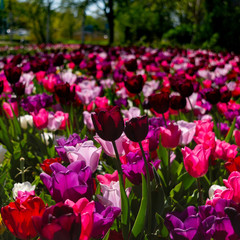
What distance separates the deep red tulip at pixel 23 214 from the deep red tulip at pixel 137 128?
409 mm

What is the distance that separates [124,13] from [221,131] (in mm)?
25522

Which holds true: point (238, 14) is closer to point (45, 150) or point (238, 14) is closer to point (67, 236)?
point (45, 150)

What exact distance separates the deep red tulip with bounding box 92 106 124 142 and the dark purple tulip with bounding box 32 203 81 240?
1.35 feet

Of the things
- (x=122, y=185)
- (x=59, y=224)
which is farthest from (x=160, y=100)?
(x=59, y=224)

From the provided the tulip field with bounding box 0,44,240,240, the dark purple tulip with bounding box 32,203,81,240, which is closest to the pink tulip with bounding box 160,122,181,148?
the tulip field with bounding box 0,44,240,240

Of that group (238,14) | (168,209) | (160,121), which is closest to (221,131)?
(160,121)

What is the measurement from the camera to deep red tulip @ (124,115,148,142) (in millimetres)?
1197

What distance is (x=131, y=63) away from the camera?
3.64 m

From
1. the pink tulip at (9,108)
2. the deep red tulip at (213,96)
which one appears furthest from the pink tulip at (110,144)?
the pink tulip at (9,108)

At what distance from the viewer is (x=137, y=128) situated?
3.95 feet

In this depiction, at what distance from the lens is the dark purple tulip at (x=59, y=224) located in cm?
75

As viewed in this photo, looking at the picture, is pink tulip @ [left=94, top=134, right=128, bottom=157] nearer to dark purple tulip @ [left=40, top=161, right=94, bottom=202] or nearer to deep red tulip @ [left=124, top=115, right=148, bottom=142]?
deep red tulip @ [left=124, top=115, right=148, bottom=142]

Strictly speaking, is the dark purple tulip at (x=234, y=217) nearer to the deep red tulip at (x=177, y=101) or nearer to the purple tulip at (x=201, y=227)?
the purple tulip at (x=201, y=227)

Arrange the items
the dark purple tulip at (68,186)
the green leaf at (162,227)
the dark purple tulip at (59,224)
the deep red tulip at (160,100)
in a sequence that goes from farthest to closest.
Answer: the deep red tulip at (160,100) → the green leaf at (162,227) → the dark purple tulip at (68,186) → the dark purple tulip at (59,224)
